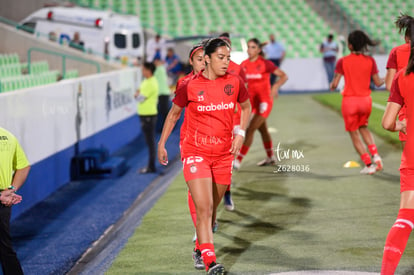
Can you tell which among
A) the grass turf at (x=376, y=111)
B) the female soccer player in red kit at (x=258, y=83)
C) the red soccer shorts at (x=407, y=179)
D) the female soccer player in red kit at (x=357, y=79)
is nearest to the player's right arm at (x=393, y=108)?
the red soccer shorts at (x=407, y=179)

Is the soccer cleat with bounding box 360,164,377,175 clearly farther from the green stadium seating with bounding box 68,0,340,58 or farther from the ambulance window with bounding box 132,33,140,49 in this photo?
the green stadium seating with bounding box 68,0,340,58

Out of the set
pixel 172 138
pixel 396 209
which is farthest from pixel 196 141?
pixel 172 138

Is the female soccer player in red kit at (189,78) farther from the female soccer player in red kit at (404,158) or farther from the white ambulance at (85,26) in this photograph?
the white ambulance at (85,26)

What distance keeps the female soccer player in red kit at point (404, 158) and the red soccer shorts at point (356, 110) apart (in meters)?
5.68

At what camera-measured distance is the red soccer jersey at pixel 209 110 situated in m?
6.38

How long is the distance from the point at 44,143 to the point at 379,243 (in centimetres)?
562

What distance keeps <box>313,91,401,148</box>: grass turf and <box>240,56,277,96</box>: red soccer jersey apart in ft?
12.5

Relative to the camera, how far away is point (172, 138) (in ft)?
60.4

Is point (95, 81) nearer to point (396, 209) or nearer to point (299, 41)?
point (396, 209)

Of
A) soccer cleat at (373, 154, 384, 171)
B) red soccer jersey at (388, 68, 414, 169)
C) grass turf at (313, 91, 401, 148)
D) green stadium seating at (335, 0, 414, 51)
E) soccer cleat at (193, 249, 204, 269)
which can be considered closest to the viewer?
red soccer jersey at (388, 68, 414, 169)

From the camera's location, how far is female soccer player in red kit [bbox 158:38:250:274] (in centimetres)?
633

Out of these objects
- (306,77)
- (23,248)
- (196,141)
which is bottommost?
(306,77)

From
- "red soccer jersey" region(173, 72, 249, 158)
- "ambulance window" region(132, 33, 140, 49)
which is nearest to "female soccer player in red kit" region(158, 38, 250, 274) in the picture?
"red soccer jersey" region(173, 72, 249, 158)

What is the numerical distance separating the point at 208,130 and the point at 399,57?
3139 millimetres
